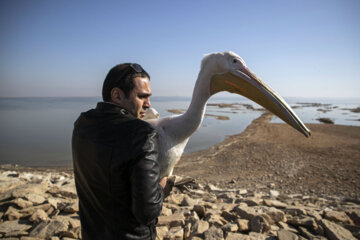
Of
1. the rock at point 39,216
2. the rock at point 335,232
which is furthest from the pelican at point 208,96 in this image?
the rock at point 39,216

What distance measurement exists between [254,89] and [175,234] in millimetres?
2388

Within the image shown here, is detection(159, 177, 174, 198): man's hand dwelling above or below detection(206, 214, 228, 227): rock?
above

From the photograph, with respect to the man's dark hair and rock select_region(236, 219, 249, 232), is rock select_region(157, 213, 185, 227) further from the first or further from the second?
the man's dark hair

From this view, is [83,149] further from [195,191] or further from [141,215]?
[195,191]

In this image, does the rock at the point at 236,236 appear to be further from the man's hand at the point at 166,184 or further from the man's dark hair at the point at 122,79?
the man's dark hair at the point at 122,79

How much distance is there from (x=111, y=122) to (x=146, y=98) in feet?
1.27

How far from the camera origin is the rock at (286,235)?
9.50 feet

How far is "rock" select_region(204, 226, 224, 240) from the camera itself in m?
2.85

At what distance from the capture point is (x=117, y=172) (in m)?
1.03

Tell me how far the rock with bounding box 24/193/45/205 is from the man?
328 centimetres

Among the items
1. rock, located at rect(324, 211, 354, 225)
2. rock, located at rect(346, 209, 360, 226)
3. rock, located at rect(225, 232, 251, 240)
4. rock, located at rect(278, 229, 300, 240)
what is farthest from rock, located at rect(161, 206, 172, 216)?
rock, located at rect(346, 209, 360, 226)

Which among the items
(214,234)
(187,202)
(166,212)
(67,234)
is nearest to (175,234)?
(214,234)

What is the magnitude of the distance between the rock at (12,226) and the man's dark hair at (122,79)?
10.6 ft

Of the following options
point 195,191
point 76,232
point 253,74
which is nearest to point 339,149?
point 195,191
